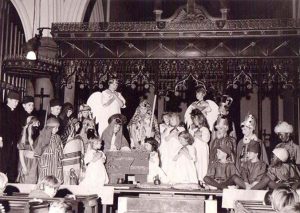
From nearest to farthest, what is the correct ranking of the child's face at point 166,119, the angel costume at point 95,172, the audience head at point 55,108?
the angel costume at point 95,172, the audience head at point 55,108, the child's face at point 166,119

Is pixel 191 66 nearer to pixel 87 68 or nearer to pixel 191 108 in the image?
pixel 191 108

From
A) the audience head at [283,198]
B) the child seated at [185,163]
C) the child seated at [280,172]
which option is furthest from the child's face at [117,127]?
the audience head at [283,198]

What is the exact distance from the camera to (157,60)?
1102cm

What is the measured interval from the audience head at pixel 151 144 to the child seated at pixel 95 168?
0.90 metres

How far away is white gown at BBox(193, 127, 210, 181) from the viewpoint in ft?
31.7

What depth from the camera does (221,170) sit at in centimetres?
894

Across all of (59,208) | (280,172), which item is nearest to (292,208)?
(59,208)

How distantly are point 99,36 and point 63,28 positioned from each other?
0.83 metres

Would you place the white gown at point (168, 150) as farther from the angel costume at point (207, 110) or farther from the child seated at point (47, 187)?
the child seated at point (47, 187)

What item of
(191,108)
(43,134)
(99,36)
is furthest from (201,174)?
(99,36)

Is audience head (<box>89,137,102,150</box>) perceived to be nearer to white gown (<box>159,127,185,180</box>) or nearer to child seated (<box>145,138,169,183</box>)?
child seated (<box>145,138,169,183</box>)

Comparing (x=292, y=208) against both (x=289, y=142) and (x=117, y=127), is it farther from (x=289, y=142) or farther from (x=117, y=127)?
(x=117, y=127)

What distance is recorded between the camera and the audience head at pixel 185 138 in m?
9.20

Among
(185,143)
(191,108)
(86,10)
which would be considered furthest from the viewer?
(86,10)
